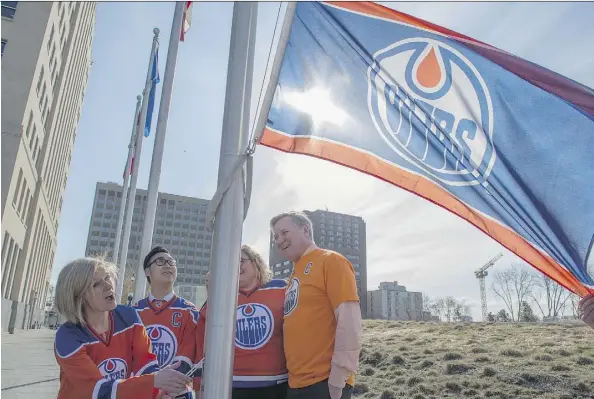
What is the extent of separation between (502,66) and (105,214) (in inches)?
2400

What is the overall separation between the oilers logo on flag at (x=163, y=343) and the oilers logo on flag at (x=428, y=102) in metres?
2.18

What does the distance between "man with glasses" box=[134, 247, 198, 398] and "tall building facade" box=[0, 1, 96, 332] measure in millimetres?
22495

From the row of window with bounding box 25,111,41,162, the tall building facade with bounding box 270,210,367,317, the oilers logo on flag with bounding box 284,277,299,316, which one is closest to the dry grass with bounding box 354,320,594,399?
the oilers logo on flag with bounding box 284,277,299,316

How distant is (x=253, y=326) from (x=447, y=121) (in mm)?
1974

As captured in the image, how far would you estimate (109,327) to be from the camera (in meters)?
2.84

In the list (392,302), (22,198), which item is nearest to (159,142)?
(22,198)

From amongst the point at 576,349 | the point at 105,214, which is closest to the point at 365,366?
the point at 576,349

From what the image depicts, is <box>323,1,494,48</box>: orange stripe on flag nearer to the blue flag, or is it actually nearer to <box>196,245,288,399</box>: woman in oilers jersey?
<box>196,245,288,399</box>: woman in oilers jersey

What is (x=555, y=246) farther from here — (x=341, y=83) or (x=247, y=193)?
(x=247, y=193)

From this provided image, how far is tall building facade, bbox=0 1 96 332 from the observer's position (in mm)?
24047

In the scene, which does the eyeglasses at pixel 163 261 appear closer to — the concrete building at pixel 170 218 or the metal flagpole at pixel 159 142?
the metal flagpole at pixel 159 142

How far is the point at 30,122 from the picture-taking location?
26578 millimetres

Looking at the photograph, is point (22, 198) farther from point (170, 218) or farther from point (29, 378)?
point (29, 378)

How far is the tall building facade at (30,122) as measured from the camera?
24047mm
